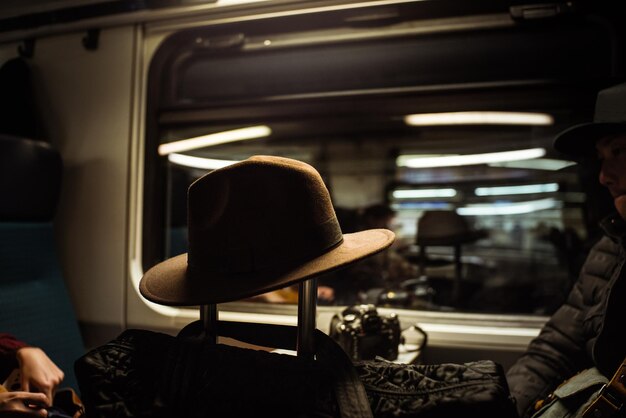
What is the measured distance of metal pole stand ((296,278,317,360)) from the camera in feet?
3.00

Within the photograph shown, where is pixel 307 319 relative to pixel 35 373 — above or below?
above

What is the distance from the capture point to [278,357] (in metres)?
0.83

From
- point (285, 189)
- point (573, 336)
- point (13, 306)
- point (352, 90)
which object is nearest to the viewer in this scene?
point (285, 189)

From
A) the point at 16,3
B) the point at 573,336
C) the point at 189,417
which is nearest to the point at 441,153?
the point at 573,336

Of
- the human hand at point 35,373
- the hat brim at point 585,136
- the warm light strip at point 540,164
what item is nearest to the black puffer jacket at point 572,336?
the hat brim at point 585,136

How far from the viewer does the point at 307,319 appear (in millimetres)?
925

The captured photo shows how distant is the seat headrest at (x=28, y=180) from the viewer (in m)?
1.89

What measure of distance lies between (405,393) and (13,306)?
5.46ft

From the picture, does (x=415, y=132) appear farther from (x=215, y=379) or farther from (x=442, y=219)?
(x=215, y=379)

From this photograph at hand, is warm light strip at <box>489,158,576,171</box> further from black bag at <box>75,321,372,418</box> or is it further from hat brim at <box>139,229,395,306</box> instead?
black bag at <box>75,321,372,418</box>

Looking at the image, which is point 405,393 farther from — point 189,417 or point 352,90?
point 352,90

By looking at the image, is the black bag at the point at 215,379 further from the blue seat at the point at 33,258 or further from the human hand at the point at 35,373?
the blue seat at the point at 33,258

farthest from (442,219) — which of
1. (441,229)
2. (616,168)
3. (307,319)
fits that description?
(307,319)

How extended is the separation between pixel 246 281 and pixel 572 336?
1.17 metres
